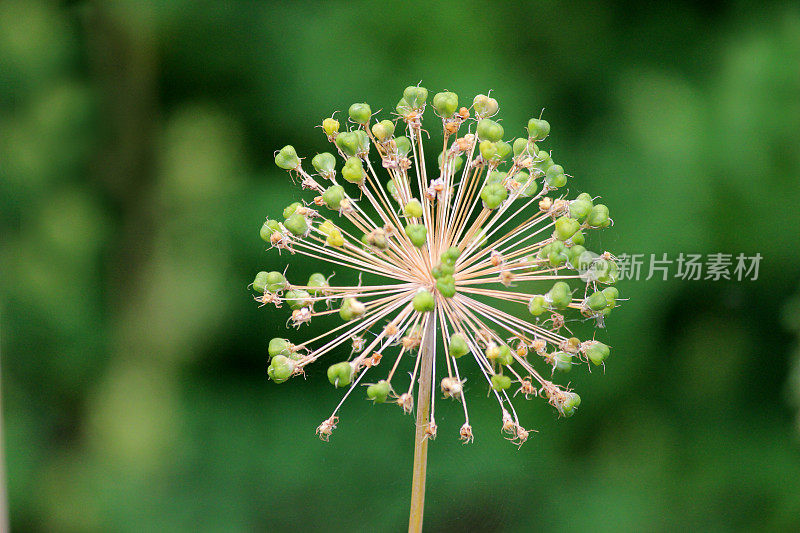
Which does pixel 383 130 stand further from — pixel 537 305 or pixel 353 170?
pixel 537 305

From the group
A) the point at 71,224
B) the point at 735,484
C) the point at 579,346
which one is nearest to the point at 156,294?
the point at 71,224

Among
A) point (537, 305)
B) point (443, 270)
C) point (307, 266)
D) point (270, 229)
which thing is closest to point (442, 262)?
point (443, 270)

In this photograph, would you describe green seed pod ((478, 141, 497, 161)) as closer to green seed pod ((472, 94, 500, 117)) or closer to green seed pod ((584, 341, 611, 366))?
green seed pod ((472, 94, 500, 117))

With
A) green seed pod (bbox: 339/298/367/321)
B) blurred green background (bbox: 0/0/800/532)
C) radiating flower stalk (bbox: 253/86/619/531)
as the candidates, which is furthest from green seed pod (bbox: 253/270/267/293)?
blurred green background (bbox: 0/0/800/532)

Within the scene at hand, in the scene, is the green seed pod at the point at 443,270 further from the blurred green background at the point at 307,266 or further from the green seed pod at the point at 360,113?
the blurred green background at the point at 307,266

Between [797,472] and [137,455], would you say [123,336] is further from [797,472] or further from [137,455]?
[797,472]

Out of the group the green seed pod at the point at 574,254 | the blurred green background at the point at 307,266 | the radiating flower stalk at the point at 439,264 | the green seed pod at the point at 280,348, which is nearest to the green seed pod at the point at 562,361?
the radiating flower stalk at the point at 439,264
